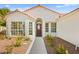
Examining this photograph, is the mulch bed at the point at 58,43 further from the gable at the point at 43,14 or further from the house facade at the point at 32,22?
the gable at the point at 43,14

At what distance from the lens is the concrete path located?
7.61 metres

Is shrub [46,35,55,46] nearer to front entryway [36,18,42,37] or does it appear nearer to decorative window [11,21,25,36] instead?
front entryway [36,18,42,37]

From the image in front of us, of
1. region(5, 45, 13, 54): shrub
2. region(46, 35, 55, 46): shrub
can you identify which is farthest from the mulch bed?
region(5, 45, 13, 54): shrub

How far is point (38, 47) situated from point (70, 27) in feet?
4.10

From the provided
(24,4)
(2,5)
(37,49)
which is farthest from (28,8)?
(37,49)

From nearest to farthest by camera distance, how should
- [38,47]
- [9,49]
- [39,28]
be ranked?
[9,49], [39,28], [38,47]

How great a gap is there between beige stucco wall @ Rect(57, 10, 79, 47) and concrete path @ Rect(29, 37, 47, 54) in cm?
72

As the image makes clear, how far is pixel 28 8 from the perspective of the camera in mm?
7566

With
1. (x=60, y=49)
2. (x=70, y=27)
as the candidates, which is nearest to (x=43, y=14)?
(x=70, y=27)

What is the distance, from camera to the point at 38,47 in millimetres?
7805

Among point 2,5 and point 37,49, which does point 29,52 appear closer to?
point 37,49

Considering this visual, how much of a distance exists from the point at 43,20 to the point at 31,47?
0.97 metres

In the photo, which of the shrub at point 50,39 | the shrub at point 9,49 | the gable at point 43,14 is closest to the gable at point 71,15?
the gable at point 43,14

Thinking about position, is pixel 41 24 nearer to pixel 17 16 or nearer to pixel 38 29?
pixel 38 29
